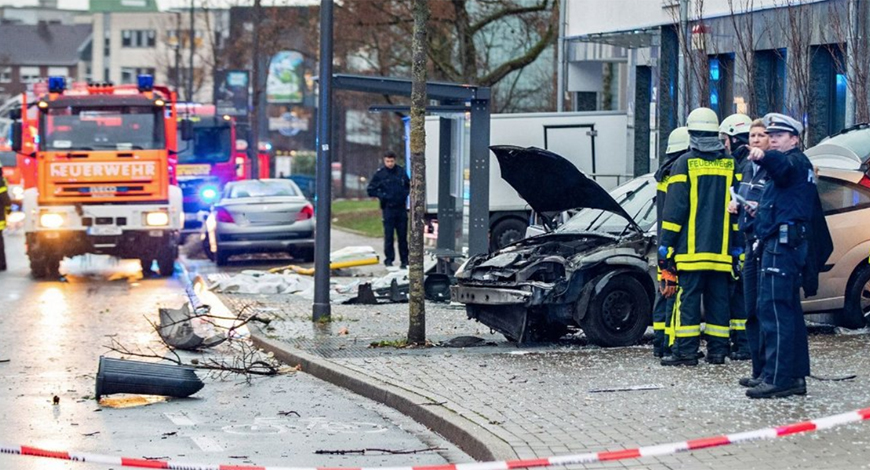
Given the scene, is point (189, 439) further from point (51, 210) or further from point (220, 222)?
point (220, 222)

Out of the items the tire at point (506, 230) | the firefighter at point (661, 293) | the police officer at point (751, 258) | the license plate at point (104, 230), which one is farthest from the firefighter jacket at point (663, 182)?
the tire at point (506, 230)

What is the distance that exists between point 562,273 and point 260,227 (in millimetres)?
13069

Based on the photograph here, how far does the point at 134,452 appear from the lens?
26.7ft

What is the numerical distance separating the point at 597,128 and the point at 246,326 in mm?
12976

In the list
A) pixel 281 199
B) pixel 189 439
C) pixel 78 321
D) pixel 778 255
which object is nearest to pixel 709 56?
pixel 281 199

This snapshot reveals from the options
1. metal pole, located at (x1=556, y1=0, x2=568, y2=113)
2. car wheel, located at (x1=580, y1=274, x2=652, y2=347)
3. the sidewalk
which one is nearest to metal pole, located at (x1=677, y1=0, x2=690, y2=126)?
metal pole, located at (x1=556, y1=0, x2=568, y2=113)

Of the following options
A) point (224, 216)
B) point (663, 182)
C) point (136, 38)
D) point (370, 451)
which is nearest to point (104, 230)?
point (224, 216)

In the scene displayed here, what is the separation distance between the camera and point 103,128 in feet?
75.4

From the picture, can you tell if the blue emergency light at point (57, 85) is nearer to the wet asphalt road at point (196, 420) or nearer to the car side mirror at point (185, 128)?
the car side mirror at point (185, 128)

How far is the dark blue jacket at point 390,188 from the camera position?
23.5 m

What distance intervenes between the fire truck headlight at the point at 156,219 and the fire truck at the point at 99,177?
0.02m

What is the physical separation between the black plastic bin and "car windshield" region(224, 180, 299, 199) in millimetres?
16325

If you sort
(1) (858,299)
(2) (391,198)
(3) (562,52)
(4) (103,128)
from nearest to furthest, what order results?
1. (1) (858,299)
2. (4) (103,128)
3. (2) (391,198)
4. (3) (562,52)

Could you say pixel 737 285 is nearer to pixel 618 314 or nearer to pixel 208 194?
pixel 618 314
